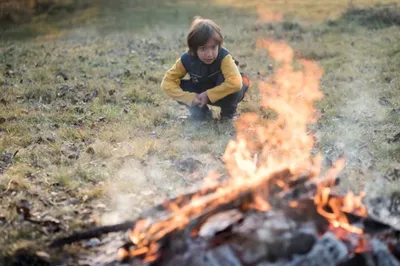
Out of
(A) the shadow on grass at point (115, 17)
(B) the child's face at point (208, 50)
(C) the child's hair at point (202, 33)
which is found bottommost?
(A) the shadow on grass at point (115, 17)

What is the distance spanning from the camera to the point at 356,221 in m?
3.49

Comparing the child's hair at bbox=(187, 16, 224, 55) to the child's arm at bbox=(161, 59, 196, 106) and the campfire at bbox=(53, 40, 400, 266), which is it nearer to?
the child's arm at bbox=(161, 59, 196, 106)

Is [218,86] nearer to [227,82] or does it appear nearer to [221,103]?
[227,82]

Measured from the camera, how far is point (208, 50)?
19.0 ft

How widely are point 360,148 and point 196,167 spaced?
6.40 ft

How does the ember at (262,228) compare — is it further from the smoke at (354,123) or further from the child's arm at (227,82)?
the child's arm at (227,82)

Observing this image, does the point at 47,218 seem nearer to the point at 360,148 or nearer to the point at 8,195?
the point at 8,195

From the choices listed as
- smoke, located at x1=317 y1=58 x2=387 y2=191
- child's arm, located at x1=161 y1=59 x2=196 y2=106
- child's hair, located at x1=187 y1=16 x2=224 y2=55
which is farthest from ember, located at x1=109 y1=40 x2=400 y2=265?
child's arm, located at x1=161 y1=59 x2=196 y2=106

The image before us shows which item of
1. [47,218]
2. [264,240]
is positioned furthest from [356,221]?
[47,218]

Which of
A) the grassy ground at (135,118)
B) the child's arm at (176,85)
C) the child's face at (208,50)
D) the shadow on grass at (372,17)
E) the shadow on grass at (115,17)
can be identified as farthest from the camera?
the shadow on grass at (115,17)

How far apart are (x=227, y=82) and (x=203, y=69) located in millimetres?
403

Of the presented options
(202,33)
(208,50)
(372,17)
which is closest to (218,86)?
(208,50)

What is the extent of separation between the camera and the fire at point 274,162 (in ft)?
11.5

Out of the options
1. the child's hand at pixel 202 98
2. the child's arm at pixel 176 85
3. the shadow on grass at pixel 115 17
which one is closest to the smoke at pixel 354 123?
the child's hand at pixel 202 98
